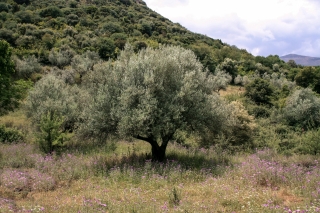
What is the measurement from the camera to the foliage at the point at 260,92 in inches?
1261

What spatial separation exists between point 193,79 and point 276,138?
1289 cm

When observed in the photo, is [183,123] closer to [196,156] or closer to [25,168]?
[196,156]

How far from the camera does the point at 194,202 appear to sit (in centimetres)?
714

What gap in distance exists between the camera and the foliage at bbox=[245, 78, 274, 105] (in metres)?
32.0

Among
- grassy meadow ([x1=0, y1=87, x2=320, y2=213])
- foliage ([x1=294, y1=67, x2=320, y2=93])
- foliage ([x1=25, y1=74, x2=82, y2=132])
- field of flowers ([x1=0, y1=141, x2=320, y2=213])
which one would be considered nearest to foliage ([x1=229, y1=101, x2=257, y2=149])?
grassy meadow ([x1=0, y1=87, x2=320, y2=213])

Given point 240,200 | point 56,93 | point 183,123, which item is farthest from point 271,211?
point 56,93

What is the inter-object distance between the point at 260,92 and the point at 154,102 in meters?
25.8

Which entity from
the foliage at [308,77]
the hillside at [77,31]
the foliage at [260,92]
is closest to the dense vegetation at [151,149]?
the foliage at [260,92]

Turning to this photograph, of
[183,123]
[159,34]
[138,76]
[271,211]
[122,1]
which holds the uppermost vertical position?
[122,1]

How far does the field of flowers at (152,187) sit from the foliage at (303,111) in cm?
1477

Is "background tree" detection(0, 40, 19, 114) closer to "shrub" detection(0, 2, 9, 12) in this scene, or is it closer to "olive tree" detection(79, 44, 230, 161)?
"olive tree" detection(79, 44, 230, 161)

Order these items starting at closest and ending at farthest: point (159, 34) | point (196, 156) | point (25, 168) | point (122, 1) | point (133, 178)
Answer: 1. point (133, 178)
2. point (25, 168)
3. point (196, 156)
4. point (159, 34)
5. point (122, 1)

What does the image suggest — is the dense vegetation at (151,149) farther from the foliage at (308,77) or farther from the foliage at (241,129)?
the foliage at (308,77)

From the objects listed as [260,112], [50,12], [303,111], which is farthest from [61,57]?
[303,111]
